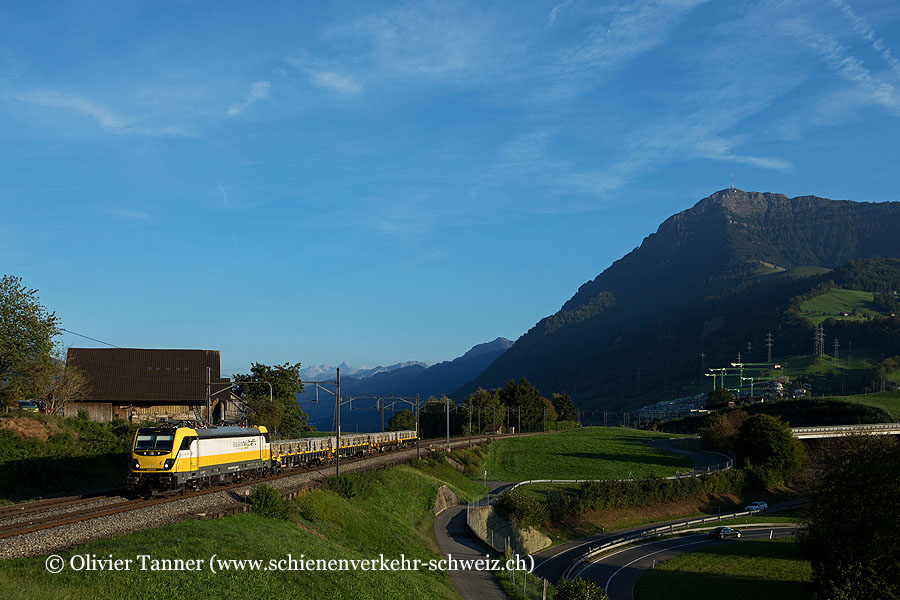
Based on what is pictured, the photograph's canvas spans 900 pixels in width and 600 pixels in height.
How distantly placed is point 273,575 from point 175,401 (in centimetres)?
6743

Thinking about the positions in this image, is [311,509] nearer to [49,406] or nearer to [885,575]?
[885,575]

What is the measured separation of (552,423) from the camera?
165 meters

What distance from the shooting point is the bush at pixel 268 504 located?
33.5 meters

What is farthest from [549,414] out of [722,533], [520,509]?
[520,509]

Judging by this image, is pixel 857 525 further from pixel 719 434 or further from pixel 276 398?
pixel 719 434

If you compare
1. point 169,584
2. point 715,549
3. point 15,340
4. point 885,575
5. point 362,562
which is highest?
point 15,340

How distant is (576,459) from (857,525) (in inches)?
2497

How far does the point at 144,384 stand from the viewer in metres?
85.1

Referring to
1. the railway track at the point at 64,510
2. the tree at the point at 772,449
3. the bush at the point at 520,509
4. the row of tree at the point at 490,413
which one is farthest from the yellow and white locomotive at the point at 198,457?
the row of tree at the point at 490,413

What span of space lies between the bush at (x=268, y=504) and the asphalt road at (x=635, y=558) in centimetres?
2403

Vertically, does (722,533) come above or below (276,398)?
below

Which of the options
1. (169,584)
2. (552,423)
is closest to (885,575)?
(169,584)

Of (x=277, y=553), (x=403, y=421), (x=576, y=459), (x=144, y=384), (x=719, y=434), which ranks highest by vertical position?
(x=144, y=384)

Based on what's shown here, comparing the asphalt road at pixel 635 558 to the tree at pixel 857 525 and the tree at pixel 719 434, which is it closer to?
the tree at pixel 857 525
